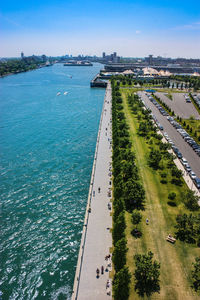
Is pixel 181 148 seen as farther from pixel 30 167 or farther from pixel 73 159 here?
pixel 30 167

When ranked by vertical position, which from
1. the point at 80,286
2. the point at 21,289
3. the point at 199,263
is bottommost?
the point at 21,289

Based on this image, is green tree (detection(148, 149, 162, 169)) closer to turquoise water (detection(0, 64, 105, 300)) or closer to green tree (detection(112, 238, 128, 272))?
turquoise water (detection(0, 64, 105, 300))

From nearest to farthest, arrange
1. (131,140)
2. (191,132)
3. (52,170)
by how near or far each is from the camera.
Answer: (52,170), (131,140), (191,132)

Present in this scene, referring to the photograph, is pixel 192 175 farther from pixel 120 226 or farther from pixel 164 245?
pixel 120 226

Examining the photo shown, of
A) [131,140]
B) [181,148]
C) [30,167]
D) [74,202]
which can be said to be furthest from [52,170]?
[181,148]

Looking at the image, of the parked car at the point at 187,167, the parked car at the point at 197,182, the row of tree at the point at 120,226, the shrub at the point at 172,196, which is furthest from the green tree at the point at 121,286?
the parked car at the point at 187,167

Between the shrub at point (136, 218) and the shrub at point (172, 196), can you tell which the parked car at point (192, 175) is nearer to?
the shrub at point (172, 196)
